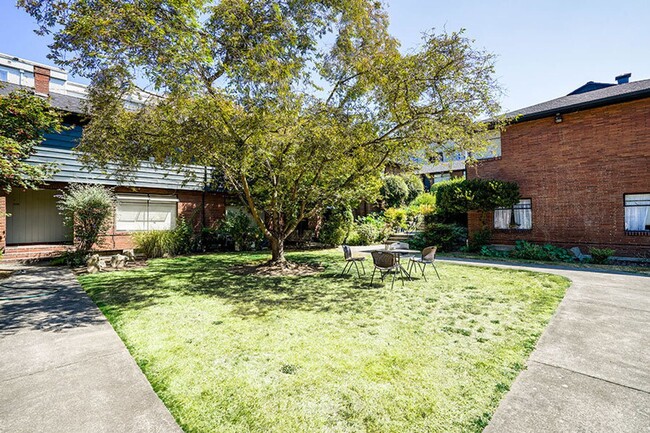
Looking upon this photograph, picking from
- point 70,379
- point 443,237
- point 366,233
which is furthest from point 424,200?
point 70,379

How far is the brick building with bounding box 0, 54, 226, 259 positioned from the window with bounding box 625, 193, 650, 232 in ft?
50.4

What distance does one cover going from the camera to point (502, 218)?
13.3 m

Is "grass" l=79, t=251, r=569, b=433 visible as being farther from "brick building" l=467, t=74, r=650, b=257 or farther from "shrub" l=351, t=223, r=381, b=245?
"shrub" l=351, t=223, r=381, b=245

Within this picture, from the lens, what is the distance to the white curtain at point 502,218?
13.1 m

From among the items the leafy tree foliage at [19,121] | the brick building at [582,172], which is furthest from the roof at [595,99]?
the leafy tree foliage at [19,121]

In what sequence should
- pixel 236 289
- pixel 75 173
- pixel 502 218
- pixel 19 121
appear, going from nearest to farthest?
pixel 236 289, pixel 19 121, pixel 75 173, pixel 502 218

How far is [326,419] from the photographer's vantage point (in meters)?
2.38

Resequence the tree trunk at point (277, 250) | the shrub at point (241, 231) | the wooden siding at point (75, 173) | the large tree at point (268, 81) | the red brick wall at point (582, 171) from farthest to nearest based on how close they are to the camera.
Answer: the shrub at point (241, 231)
the wooden siding at point (75, 173)
the red brick wall at point (582, 171)
the tree trunk at point (277, 250)
the large tree at point (268, 81)

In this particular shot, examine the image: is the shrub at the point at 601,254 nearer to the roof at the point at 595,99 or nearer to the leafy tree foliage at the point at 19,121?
the roof at the point at 595,99

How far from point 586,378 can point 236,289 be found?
6069mm

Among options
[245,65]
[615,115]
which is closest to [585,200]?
[615,115]

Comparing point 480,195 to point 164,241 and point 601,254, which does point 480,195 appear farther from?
point 164,241

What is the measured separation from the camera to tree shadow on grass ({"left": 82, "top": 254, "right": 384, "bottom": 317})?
5594 mm

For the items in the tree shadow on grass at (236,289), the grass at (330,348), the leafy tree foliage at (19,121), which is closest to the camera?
the grass at (330,348)
